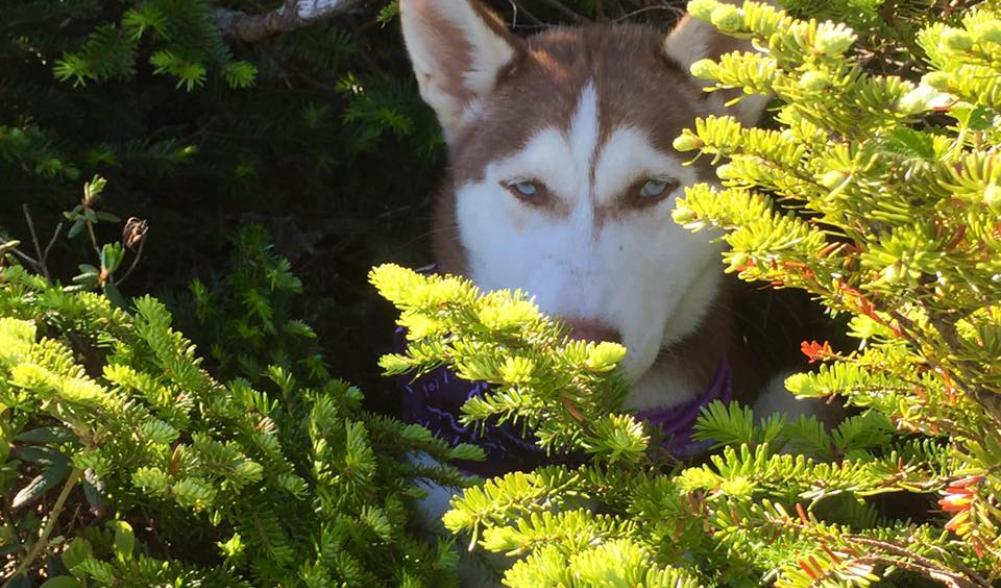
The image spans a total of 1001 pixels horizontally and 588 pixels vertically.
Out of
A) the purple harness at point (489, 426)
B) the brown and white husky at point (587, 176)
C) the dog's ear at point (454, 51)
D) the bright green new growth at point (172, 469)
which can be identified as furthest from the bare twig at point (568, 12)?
the bright green new growth at point (172, 469)

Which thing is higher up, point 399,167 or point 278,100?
point 278,100

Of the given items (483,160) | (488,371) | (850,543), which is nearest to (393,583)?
(488,371)

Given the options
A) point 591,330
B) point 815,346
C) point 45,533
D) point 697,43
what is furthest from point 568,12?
point 45,533

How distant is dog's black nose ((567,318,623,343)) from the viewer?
2.29 m

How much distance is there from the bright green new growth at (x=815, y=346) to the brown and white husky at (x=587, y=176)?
794 millimetres

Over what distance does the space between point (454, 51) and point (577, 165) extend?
603 mm

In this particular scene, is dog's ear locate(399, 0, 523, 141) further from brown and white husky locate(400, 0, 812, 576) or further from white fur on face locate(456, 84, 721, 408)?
white fur on face locate(456, 84, 721, 408)

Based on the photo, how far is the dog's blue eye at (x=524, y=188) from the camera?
271 centimetres

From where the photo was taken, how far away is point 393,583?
1848 mm

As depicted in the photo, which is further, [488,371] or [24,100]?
[24,100]

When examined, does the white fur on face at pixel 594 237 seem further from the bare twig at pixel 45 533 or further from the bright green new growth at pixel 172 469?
the bare twig at pixel 45 533

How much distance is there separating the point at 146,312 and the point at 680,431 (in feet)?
4.63

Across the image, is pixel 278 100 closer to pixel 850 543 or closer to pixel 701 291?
pixel 701 291

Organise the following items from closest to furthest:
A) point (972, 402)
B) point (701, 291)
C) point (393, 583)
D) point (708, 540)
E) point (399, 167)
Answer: point (972, 402)
point (708, 540)
point (393, 583)
point (701, 291)
point (399, 167)
